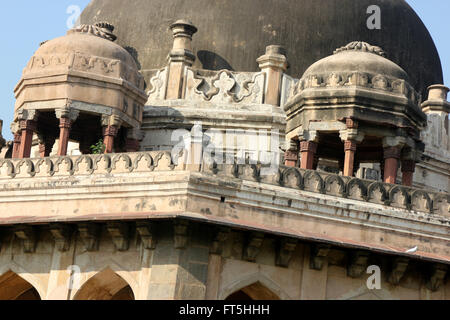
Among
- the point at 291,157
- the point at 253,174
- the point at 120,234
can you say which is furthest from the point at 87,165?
the point at 291,157

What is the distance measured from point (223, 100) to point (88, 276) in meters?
7.39

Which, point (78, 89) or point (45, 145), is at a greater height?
point (78, 89)

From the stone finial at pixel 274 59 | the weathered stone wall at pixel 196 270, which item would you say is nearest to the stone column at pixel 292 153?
the stone finial at pixel 274 59

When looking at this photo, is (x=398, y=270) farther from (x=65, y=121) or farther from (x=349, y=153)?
(x=65, y=121)

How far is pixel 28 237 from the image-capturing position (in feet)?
68.7

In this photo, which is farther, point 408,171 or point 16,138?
point 16,138

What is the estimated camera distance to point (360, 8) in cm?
2889

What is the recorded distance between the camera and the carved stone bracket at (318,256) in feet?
66.3

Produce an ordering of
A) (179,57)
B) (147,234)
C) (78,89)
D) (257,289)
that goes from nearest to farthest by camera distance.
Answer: (147,234) < (257,289) < (78,89) < (179,57)

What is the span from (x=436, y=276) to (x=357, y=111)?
394 cm

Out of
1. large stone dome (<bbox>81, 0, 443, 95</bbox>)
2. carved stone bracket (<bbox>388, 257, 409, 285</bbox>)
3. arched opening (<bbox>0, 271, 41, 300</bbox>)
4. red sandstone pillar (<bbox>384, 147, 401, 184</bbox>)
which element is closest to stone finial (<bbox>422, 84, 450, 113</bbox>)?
large stone dome (<bbox>81, 0, 443, 95</bbox>)

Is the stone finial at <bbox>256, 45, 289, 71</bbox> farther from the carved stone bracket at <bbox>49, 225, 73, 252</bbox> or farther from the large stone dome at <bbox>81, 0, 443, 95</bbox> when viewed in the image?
the carved stone bracket at <bbox>49, 225, 73, 252</bbox>

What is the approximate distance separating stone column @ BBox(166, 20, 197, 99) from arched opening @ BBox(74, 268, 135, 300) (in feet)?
21.1

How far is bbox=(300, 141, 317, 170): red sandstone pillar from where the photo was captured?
923 inches
